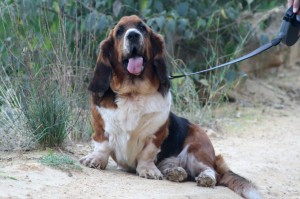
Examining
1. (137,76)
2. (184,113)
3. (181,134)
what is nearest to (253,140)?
(184,113)

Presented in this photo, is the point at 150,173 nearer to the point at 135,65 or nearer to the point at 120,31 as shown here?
the point at 135,65

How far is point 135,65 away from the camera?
6.40 m

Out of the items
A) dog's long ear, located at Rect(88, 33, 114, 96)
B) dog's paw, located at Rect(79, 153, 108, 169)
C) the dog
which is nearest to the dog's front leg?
the dog

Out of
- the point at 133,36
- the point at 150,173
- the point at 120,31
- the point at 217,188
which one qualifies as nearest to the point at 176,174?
the point at 150,173

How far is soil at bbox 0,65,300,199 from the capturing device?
217 inches

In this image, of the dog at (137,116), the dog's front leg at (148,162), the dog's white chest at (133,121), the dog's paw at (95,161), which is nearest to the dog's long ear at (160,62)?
the dog at (137,116)

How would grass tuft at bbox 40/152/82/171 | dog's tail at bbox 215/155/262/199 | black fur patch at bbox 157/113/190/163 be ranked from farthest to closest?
black fur patch at bbox 157/113/190/163
dog's tail at bbox 215/155/262/199
grass tuft at bbox 40/152/82/171

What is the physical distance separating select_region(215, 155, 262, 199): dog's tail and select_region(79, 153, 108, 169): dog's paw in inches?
42.7

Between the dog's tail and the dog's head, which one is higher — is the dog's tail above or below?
below

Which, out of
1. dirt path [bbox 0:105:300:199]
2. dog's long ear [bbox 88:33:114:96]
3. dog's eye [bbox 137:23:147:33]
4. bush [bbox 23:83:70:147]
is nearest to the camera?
dirt path [bbox 0:105:300:199]

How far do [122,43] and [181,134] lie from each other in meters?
1.08

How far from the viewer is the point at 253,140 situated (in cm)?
924

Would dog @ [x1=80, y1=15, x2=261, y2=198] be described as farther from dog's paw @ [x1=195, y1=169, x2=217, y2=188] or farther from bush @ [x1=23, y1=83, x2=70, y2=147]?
bush @ [x1=23, y1=83, x2=70, y2=147]

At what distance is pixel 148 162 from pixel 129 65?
35.7 inches
